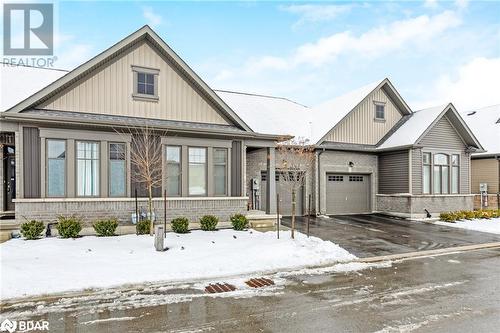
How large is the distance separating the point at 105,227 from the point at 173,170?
3.39 meters

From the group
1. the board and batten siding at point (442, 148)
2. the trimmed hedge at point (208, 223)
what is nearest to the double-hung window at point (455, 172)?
the board and batten siding at point (442, 148)

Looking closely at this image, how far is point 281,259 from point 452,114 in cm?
1659

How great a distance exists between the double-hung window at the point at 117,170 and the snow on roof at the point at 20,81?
390 cm

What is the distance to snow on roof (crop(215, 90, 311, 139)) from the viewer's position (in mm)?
19078

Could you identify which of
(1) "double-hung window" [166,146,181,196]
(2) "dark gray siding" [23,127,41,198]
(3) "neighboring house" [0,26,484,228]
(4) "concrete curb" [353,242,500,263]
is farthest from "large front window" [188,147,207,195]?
(4) "concrete curb" [353,242,500,263]

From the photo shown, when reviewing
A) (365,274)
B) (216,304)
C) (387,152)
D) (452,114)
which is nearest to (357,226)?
(387,152)

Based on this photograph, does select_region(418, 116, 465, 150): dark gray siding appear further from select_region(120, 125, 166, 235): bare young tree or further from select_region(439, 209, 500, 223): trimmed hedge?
select_region(120, 125, 166, 235): bare young tree

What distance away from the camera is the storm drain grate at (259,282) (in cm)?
753

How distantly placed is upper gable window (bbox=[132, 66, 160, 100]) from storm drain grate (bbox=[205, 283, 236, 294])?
29.2ft

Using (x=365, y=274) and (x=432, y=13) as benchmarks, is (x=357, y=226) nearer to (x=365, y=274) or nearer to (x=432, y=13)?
(x=365, y=274)

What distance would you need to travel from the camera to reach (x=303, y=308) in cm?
612

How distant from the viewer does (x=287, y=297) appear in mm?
6738

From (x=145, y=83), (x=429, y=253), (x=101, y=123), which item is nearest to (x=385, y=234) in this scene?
(x=429, y=253)

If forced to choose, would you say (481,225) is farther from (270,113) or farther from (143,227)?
(143,227)
